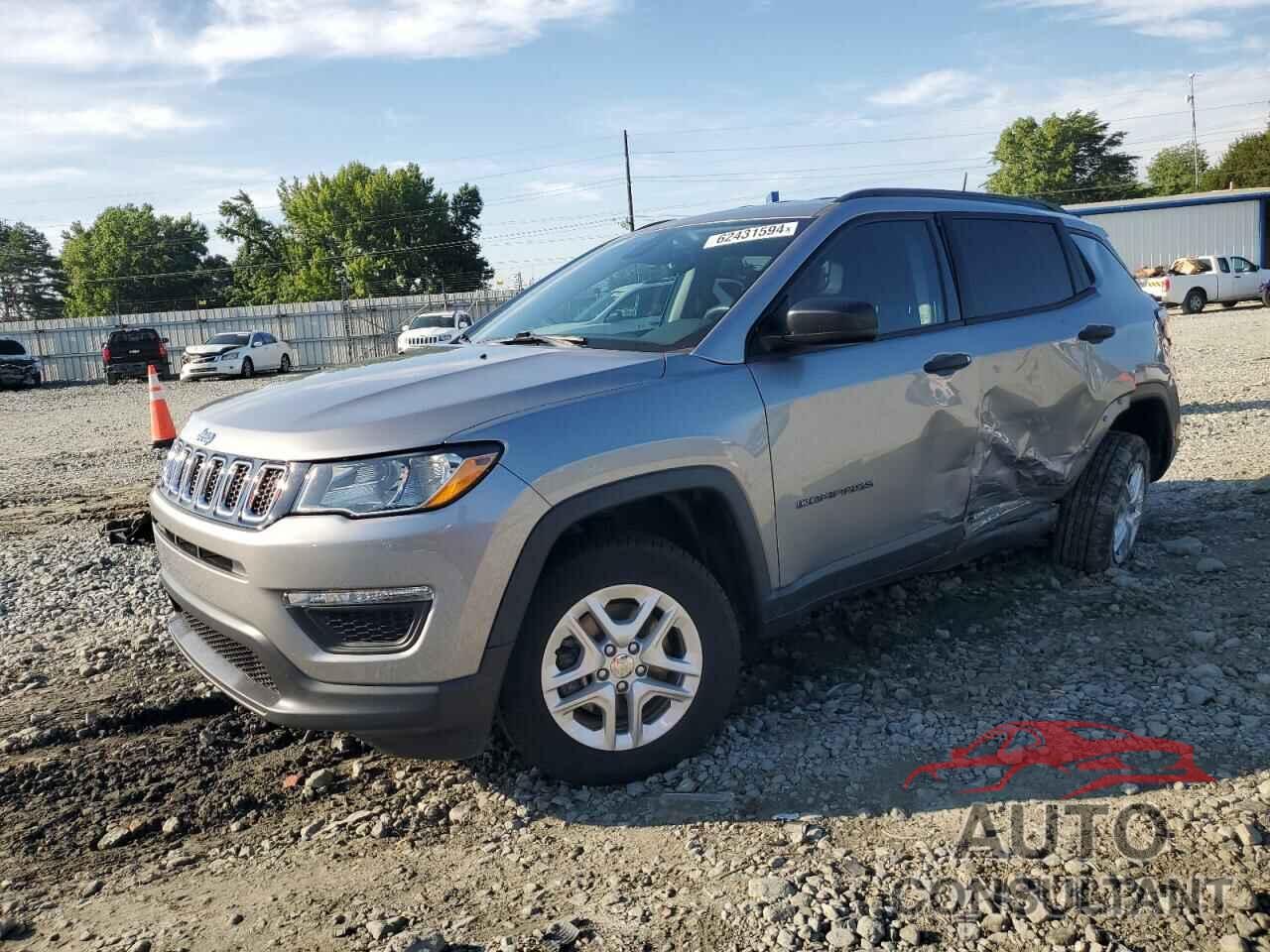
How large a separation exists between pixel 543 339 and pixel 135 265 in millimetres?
87048

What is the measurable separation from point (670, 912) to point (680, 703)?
2.33 feet

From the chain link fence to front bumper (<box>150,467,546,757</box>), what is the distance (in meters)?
36.8

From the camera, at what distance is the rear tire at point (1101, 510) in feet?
15.6

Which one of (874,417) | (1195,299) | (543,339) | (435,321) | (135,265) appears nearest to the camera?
(874,417)

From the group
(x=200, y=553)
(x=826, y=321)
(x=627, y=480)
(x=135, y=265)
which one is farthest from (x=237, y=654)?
(x=135, y=265)

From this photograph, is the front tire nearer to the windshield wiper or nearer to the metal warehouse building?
the windshield wiper

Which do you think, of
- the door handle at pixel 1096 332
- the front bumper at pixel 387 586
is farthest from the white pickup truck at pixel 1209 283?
the front bumper at pixel 387 586

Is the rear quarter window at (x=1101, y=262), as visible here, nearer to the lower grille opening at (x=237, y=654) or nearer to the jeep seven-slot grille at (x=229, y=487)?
the jeep seven-slot grille at (x=229, y=487)

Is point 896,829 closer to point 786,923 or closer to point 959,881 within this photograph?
point 959,881

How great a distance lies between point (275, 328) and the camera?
39.8 metres

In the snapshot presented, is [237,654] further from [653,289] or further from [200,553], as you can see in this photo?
[653,289]

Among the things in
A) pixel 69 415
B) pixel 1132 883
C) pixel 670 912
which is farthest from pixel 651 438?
pixel 69 415

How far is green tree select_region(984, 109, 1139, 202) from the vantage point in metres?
81.5

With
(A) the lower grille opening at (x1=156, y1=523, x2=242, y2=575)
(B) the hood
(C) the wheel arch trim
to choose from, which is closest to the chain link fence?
(B) the hood
